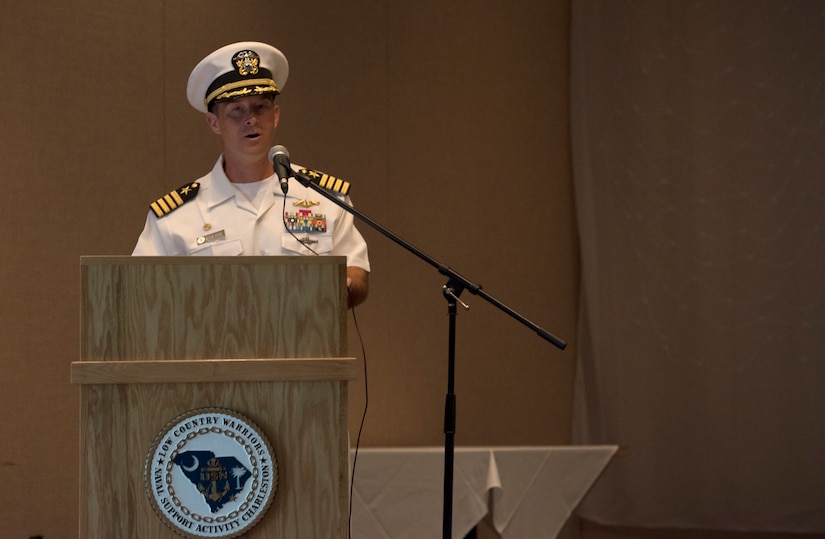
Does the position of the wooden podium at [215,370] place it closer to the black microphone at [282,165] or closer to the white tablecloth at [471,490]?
the black microphone at [282,165]

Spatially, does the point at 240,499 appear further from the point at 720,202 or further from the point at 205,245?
the point at 720,202

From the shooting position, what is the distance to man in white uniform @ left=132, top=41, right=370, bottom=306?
112 inches

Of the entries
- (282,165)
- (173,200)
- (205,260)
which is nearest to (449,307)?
(282,165)

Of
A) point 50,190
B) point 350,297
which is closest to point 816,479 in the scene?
point 350,297

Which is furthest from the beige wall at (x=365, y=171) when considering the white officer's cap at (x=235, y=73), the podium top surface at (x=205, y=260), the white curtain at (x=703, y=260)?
the podium top surface at (x=205, y=260)

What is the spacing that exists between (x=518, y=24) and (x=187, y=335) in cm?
296

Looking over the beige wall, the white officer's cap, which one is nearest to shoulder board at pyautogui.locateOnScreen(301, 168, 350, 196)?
the white officer's cap

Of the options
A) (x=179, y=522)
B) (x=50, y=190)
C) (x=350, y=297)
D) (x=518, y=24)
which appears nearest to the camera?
(x=179, y=522)

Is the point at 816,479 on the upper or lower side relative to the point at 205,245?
lower

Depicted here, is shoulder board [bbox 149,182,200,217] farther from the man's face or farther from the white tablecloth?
Answer: the white tablecloth

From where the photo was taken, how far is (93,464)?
6.16 ft

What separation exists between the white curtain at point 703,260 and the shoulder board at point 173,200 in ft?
6.58

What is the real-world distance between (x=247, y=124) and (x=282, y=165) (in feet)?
2.33

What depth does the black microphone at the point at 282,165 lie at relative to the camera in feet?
7.25
